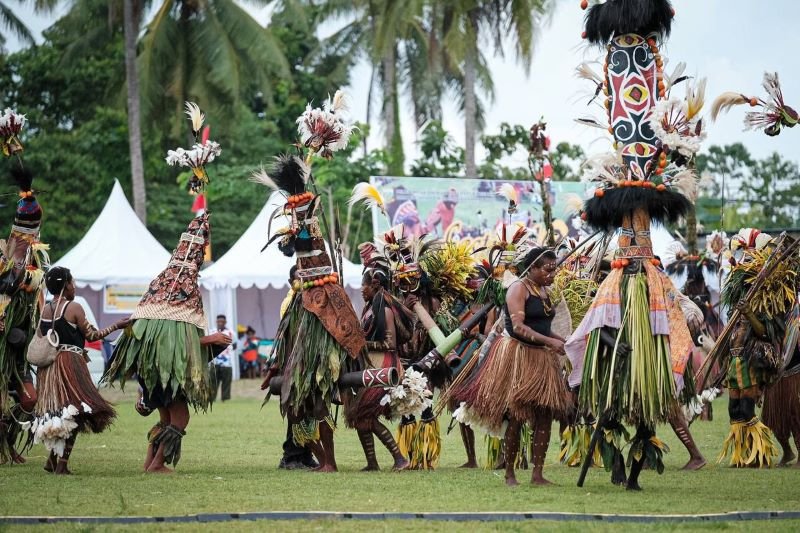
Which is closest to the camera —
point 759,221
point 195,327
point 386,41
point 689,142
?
point 689,142

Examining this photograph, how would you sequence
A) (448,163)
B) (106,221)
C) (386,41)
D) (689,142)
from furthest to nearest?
(448,163) → (386,41) → (106,221) → (689,142)

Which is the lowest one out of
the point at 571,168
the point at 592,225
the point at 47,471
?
the point at 47,471

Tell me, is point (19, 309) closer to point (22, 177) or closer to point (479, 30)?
point (22, 177)

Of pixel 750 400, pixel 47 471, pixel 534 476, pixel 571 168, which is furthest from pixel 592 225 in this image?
pixel 571 168

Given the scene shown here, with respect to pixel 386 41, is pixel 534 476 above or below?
below

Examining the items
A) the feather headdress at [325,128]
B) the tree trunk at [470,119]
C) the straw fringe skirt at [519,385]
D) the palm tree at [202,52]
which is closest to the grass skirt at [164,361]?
the feather headdress at [325,128]

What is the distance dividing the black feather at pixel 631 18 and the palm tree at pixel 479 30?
21221mm

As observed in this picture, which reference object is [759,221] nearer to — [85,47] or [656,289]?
[85,47]

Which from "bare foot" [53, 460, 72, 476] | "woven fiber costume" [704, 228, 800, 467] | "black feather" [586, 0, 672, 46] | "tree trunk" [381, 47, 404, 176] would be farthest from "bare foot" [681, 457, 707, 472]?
"tree trunk" [381, 47, 404, 176]

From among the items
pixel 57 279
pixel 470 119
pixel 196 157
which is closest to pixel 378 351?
pixel 196 157

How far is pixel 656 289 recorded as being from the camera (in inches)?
339

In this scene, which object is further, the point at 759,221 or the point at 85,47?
the point at 759,221

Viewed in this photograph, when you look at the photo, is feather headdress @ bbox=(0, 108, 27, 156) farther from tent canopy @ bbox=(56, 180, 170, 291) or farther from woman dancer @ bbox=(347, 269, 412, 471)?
tent canopy @ bbox=(56, 180, 170, 291)

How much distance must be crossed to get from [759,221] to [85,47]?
Result: 27.5 m
